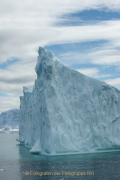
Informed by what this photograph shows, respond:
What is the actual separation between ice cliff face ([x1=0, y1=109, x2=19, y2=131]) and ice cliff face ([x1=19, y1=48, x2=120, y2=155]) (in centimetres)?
6747

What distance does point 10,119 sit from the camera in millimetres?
89000

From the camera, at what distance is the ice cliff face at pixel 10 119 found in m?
87.7

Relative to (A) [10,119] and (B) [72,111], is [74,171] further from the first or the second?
(A) [10,119]

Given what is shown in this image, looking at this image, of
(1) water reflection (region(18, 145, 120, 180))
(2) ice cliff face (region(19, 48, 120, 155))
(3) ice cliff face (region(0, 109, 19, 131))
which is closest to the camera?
(1) water reflection (region(18, 145, 120, 180))

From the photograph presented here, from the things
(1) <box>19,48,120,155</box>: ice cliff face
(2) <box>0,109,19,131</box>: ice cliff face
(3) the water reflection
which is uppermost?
(2) <box>0,109,19,131</box>: ice cliff face

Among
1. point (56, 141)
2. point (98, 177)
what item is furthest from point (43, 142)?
point (98, 177)

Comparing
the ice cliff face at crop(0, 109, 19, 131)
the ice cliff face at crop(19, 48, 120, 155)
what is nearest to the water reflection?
the ice cliff face at crop(19, 48, 120, 155)

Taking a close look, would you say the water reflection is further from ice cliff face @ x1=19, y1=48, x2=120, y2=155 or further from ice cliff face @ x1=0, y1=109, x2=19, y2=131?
ice cliff face @ x1=0, y1=109, x2=19, y2=131

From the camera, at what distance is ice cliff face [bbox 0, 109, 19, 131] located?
288 feet

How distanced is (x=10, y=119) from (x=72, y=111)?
70990 millimetres

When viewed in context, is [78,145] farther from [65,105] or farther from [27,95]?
[27,95]

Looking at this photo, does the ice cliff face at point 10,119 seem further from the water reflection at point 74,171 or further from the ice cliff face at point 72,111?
the water reflection at point 74,171

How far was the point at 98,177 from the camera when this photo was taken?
11.9m

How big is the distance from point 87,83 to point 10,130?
216ft
